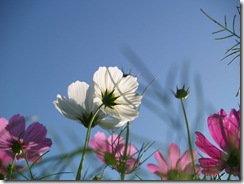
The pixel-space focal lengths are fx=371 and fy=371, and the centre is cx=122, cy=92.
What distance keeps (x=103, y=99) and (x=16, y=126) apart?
13cm

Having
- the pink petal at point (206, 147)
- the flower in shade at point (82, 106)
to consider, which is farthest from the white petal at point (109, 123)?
the pink petal at point (206, 147)

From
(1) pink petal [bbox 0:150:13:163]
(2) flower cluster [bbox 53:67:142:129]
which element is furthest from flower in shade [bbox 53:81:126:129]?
(1) pink petal [bbox 0:150:13:163]

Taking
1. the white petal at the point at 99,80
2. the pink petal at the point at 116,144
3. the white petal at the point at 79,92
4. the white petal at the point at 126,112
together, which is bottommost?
the pink petal at the point at 116,144

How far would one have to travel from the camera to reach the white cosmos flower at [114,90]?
495 millimetres

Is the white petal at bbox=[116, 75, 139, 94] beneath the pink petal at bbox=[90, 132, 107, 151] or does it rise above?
above

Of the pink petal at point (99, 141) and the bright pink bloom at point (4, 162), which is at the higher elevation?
the pink petal at point (99, 141)

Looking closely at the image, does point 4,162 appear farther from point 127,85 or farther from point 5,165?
point 127,85

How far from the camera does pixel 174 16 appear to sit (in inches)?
32.5

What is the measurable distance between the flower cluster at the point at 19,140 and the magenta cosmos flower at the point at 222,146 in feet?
0.67

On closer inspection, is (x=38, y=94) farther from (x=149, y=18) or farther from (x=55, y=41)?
(x=149, y=18)

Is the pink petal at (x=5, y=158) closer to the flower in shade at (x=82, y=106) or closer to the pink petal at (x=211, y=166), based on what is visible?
the flower in shade at (x=82, y=106)

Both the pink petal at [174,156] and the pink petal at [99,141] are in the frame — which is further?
the pink petal at [99,141]

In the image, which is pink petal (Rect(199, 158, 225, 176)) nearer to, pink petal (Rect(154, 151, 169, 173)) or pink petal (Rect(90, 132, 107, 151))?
pink petal (Rect(154, 151, 169, 173))

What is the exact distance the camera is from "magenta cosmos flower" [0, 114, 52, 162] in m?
0.50
